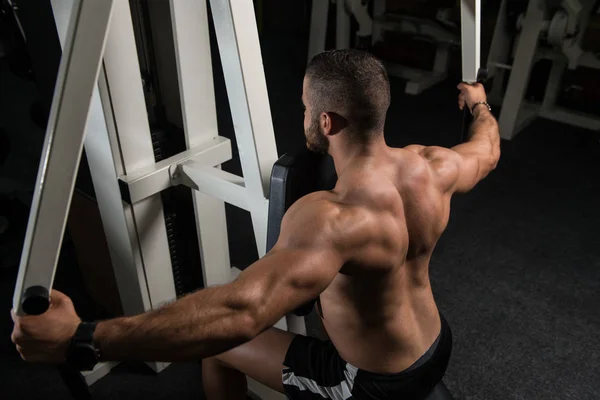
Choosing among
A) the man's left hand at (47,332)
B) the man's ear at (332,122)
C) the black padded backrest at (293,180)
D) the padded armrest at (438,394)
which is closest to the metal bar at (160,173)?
the black padded backrest at (293,180)

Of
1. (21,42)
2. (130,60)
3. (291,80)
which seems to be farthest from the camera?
(291,80)

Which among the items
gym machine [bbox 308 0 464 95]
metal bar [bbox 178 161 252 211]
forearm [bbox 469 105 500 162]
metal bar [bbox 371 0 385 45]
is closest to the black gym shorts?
metal bar [bbox 178 161 252 211]

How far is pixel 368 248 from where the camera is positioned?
102 centimetres

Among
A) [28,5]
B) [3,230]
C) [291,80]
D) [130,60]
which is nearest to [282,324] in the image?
[130,60]

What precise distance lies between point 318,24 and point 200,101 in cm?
265

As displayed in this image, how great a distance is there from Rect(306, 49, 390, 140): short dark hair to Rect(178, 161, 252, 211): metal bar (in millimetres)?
407

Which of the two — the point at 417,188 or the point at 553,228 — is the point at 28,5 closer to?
the point at 417,188

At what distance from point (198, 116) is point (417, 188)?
744mm

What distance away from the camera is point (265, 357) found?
1.39 metres

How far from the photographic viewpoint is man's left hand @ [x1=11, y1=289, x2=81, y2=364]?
0.82 m

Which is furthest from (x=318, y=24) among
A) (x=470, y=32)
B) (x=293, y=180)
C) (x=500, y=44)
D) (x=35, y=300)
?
(x=35, y=300)

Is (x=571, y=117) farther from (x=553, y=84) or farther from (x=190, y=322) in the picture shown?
(x=190, y=322)

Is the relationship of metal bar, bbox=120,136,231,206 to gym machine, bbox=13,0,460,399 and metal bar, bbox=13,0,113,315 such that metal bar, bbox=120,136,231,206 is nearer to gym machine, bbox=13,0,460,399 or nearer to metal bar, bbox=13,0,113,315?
gym machine, bbox=13,0,460,399

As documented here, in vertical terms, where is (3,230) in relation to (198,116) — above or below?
below
